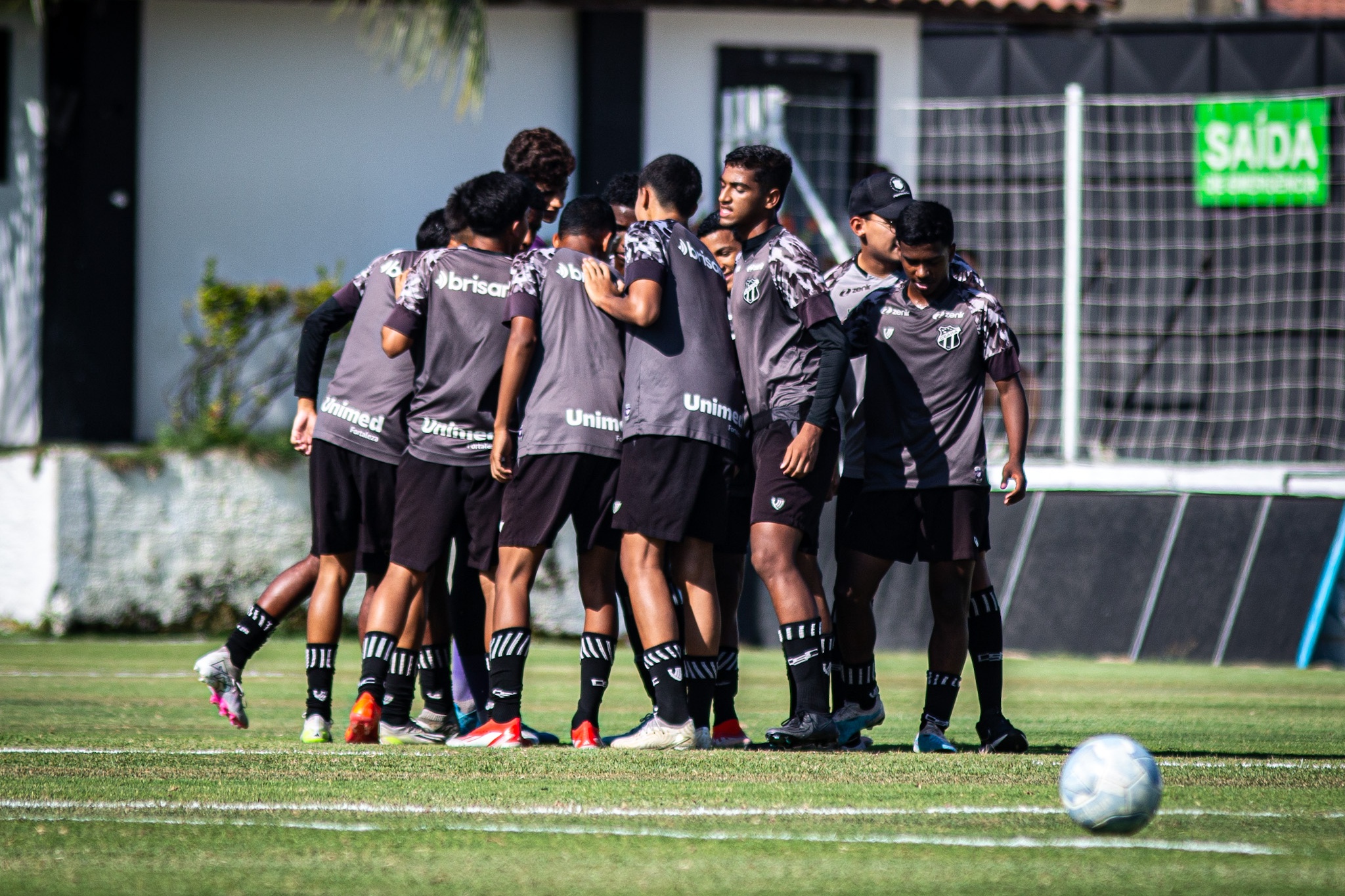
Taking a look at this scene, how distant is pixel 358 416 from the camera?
23.1ft

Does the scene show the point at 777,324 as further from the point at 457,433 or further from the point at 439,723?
the point at 439,723

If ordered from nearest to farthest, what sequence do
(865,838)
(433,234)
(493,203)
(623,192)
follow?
(865,838), (493,203), (433,234), (623,192)

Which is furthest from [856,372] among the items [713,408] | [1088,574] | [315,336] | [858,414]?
[1088,574]

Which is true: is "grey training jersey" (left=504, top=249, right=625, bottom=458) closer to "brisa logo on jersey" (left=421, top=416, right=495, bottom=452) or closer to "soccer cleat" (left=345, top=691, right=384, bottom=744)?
"brisa logo on jersey" (left=421, top=416, right=495, bottom=452)

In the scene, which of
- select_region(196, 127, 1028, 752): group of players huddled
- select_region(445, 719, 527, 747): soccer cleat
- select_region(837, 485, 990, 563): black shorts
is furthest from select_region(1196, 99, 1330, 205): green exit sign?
select_region(445, 719, 527, 747): soccer cleat

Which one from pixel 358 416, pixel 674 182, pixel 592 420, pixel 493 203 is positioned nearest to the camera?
pixel 592 420

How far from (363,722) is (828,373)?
2.16 metres

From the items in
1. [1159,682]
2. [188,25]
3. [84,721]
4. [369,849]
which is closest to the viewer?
[369,849]

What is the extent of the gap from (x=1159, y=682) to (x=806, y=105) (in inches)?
263

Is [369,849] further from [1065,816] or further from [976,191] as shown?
[976,191]

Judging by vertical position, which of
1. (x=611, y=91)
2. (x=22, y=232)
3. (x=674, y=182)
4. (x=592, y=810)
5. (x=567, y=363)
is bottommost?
(x=592, y=810)

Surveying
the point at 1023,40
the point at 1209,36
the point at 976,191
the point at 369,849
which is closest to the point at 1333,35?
the point at 1209,36

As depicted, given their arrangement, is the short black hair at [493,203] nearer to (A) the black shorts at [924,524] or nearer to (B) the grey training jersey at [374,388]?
(B) the grey training jersey at [374,388]

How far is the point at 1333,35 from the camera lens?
58.6ft
